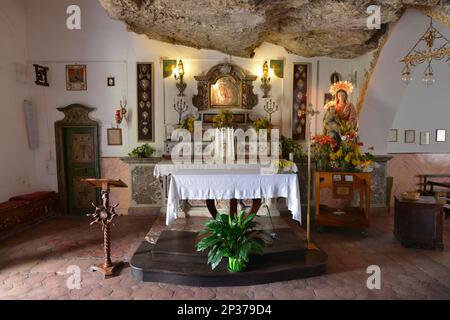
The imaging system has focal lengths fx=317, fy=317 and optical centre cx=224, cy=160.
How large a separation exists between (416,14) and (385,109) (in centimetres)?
257

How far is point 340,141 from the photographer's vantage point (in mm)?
6730

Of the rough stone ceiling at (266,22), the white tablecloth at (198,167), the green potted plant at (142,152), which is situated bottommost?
the white tablecloth at (198,167)

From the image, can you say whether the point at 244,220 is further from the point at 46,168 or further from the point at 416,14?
the point at 46,168

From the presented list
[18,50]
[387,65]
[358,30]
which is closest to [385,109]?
[387,65]

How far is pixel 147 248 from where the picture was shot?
529 cm

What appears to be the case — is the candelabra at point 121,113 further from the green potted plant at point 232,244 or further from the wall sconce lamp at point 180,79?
the green potted plant at point 232,244

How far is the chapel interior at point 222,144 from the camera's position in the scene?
4.62 m

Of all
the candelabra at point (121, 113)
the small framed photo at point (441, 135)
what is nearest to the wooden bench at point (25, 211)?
the candelabra at point (121, 113)

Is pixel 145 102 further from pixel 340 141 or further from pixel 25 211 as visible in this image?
pixel 340 141

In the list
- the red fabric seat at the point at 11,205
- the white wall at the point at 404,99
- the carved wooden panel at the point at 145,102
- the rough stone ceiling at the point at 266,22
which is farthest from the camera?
the carved wooden panel at the point at 145,102

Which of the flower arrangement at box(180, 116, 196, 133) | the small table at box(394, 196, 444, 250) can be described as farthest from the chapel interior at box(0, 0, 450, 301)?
the flower arrangement at box(180, 116, 196, 133)

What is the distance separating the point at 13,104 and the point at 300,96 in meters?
6.87

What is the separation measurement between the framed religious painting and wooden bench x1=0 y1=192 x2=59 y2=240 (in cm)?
634

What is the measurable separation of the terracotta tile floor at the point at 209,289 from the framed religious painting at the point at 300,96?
293 centimetres
